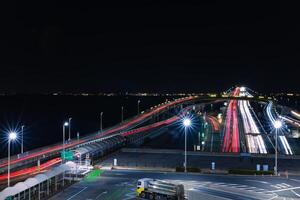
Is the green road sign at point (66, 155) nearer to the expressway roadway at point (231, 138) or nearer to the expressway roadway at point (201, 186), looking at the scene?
the expressway roadway at point (201, 186)

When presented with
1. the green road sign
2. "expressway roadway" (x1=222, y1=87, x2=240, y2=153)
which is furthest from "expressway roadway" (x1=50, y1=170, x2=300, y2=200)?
"expressway roadway" (x1=222, y1=87, x2=240, y2=153)

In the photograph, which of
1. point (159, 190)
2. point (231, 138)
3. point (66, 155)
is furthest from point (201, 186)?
point (231, 138)

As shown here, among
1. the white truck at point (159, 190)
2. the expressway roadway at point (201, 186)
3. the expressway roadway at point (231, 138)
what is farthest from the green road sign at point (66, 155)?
the expressway roadway at point (231, 138)

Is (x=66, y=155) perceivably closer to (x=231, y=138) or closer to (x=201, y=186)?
(x=201, y=186)

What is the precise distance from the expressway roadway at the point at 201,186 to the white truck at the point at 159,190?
1427 mm

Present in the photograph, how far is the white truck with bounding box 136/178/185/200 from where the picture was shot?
3847 centimetres

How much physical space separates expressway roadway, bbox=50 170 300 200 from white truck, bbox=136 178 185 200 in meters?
1.43

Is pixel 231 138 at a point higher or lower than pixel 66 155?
higher

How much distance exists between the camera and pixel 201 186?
4619cm

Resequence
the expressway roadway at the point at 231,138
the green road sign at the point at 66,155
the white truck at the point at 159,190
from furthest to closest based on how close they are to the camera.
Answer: the expressway roadway at the point at 231,138
the green road sign at the point at 66,155
the white truck at the point at 159,190

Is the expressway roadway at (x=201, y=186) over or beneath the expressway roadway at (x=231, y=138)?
beneath

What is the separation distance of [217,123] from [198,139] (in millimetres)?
28772

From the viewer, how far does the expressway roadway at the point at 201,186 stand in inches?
1652

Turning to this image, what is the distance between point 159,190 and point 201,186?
8074 mm
